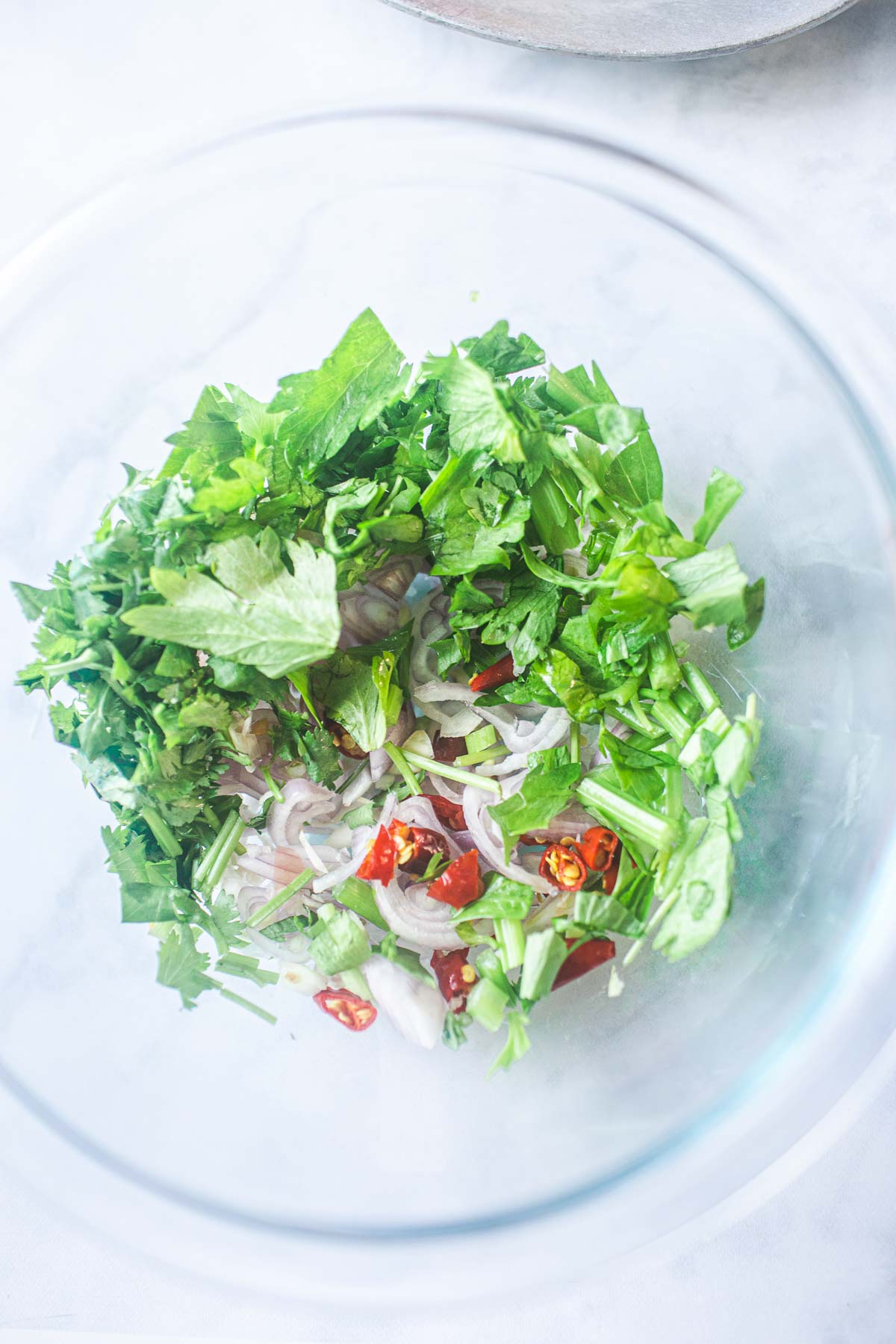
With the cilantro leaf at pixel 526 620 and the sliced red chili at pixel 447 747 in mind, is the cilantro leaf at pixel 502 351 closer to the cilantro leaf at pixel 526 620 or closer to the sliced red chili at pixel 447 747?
the cilantro leaf at pixel 526 620

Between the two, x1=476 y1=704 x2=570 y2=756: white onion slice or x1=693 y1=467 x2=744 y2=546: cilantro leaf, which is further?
x1=476 y1=704 x2=570 y2=756: white onion slice

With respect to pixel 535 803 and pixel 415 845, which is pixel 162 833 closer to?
pixel 415 845

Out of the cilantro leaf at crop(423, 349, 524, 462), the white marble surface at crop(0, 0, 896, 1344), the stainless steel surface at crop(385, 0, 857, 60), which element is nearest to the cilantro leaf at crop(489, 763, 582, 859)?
the cilantro leaf at crop(423, 349, 524, 462)

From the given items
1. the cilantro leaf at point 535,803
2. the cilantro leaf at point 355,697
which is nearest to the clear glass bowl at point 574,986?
the cilantro leaf at point 535,803

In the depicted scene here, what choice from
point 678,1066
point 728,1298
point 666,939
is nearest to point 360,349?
point 666,939

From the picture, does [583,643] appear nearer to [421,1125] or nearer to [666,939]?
[666,939]

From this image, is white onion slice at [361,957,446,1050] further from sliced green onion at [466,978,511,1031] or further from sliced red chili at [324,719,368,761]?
sliced red chili at [324,719,368,761]
